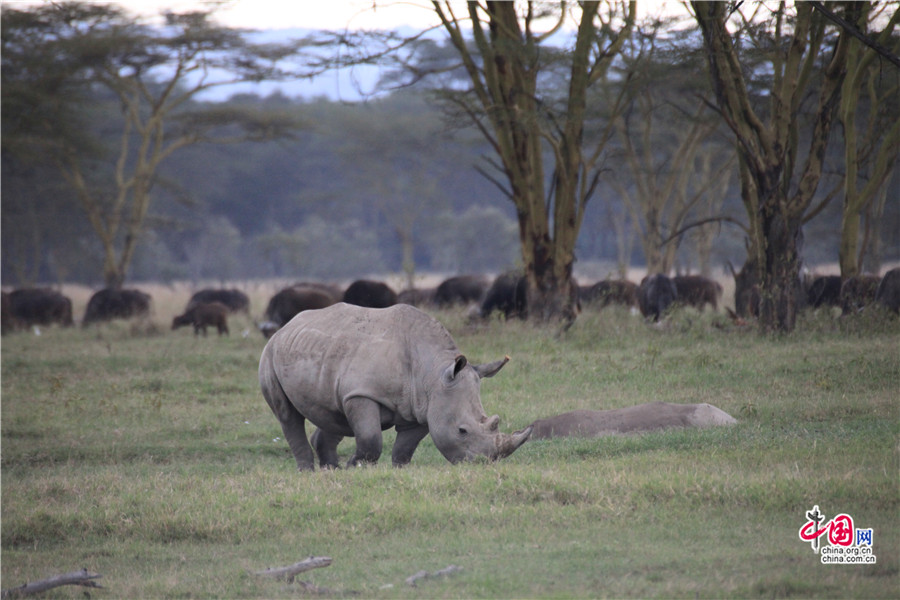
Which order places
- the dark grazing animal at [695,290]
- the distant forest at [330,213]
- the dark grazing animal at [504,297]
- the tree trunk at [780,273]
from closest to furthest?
the tree trunk at [780,273]
the dark grazing animal at [504,297]
the dark grazing animal at [695,290]
the distant forest at [330,213]

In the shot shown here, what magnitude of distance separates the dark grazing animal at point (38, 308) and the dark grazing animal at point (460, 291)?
911 cm

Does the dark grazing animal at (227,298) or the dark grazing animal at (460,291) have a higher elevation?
the dark grazing animal at (460,291)

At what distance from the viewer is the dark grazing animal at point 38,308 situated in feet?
75.4

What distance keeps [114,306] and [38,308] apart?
6.07 feet

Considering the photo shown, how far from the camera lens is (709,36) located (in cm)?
1235

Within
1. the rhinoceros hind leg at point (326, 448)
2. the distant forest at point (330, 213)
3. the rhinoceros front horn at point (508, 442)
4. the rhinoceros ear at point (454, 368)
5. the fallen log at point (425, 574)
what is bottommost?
the rhinoceros hind leg at point (326, 448)

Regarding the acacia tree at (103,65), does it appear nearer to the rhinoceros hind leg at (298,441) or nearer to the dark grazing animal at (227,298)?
the dark grazing animal at (227,298)

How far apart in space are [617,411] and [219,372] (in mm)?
6805

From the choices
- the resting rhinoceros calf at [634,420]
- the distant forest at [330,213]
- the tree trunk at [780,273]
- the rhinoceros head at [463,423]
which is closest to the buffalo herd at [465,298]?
the tree trunk at [780,273]

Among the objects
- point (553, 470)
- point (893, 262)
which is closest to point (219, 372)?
point (553, 470)

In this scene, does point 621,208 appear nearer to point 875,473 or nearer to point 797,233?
point 797,233

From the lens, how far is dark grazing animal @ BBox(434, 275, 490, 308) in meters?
23.8

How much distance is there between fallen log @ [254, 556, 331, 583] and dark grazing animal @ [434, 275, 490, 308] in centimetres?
1860

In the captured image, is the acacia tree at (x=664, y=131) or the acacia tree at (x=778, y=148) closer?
the acacia tree at (x=778, y=148)
